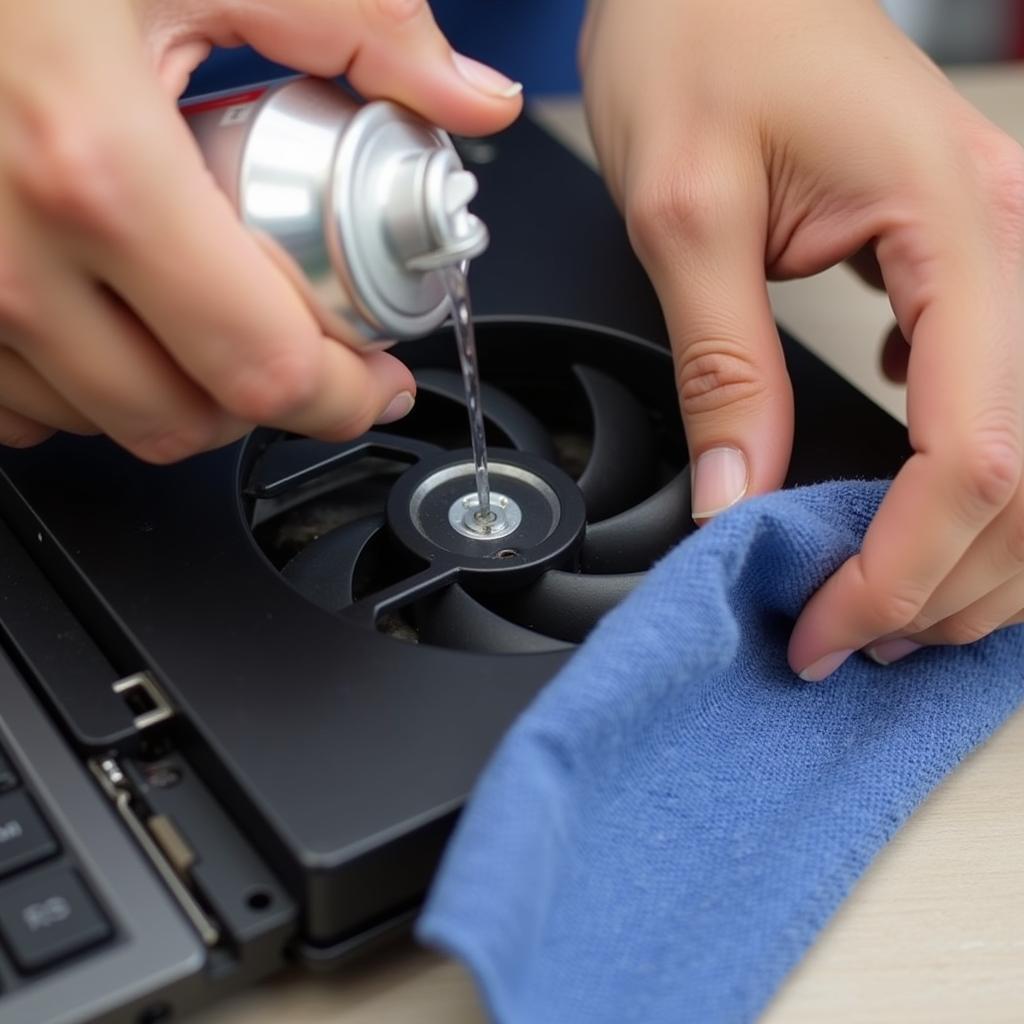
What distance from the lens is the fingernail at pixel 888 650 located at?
571 millimetres

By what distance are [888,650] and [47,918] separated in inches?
14.0

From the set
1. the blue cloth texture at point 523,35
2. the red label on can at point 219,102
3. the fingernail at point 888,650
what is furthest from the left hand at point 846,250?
the blue cloth texture at point 523,35

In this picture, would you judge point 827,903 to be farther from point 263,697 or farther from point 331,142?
point 331,142

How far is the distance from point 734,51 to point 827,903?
423mm

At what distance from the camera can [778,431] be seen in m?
0.60

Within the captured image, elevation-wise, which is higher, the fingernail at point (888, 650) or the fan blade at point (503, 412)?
the fan blade at point (503, 412)

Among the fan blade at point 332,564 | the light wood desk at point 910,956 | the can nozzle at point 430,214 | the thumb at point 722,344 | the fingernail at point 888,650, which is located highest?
the can nozzle at point 430,214

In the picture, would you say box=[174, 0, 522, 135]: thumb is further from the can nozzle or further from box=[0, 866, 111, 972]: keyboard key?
box=[0, 866, 111, 972]: keyboard key

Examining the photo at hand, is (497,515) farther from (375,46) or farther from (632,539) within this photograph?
Result: (375,46)

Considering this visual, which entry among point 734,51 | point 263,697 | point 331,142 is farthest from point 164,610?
point 734,51

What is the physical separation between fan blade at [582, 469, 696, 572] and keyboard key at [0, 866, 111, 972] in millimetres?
285

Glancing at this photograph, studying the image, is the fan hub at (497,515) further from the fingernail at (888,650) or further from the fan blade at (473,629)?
the fingernail at (888,650)

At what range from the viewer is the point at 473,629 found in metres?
0.54

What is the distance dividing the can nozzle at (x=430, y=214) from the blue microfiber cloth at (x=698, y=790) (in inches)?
5.4
